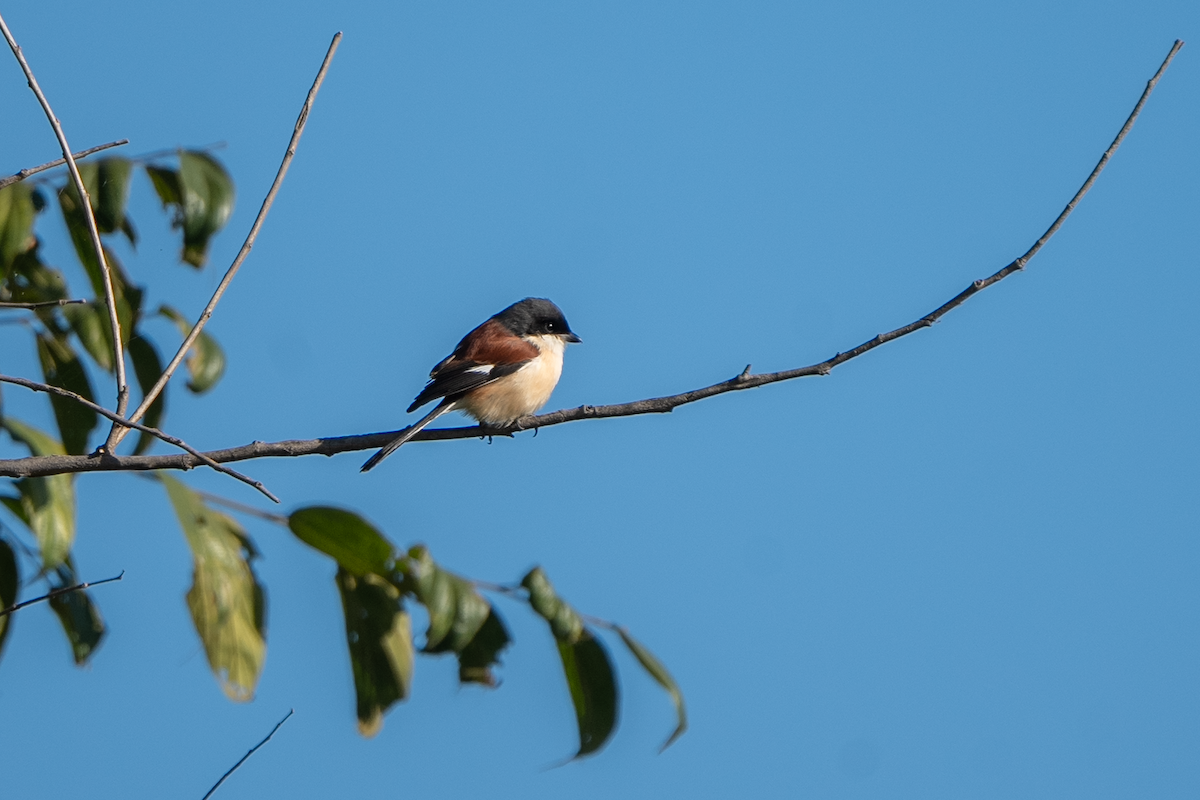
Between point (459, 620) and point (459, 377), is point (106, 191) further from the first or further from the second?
point (459, 377)

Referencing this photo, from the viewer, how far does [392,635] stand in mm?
3768

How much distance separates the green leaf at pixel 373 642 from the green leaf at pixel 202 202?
112 cm

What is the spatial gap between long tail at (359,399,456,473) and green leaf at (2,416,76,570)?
910mm

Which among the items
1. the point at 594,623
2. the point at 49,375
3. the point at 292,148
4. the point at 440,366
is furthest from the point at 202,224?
the point at 440,366

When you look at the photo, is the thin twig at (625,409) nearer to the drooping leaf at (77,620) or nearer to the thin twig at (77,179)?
the thin twig at (77,179)

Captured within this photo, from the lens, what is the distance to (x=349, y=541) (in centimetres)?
362

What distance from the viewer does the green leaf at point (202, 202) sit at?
3760 millimetres

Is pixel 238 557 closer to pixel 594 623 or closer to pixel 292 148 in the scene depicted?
pixel 594 623

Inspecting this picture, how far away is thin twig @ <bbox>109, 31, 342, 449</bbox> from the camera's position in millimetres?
2748

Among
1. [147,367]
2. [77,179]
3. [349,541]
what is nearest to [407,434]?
[349,541]

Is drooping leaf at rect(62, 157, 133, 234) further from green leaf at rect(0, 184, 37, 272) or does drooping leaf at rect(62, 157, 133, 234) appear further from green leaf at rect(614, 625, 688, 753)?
green leaf at rect(614, 625, 688, 753)

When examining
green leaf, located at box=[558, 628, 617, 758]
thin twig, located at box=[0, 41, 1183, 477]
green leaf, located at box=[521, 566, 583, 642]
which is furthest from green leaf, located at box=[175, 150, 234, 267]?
green leaf, located at box=[558, 628, 617, 758]

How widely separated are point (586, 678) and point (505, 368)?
84.0 inches

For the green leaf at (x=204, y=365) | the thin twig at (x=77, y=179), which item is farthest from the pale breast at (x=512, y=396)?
the thin twig at (x=77, y=179)
